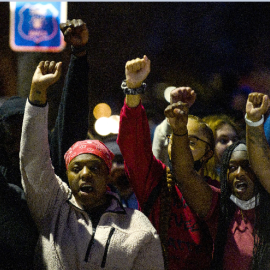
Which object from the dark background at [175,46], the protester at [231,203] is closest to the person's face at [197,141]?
the protester at [231,203]

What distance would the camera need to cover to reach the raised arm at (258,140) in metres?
2.09

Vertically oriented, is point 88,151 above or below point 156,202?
above

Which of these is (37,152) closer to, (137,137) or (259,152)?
(137,137)

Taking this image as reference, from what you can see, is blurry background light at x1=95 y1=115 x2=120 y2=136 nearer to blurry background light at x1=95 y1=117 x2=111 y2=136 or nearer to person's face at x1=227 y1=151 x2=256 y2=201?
blurry background light at x1=95 y1=117 x2=111 y2=136

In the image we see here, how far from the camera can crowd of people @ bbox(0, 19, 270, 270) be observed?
184 cm

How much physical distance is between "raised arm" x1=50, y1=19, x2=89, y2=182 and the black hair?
0.86 meters

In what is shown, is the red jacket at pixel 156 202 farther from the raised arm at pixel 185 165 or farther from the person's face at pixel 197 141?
the person's face at pixel 197 141

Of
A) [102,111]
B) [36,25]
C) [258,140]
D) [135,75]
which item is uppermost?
[135,75]

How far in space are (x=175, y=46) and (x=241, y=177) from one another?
4706 mm

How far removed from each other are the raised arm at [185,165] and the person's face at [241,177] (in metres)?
0.15

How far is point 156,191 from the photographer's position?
7.09ft

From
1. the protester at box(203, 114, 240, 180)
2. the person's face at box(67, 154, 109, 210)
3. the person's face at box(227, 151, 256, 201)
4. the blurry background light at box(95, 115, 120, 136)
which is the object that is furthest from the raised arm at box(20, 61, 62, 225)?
the blurry background light at box(95, 115, 120, 136)

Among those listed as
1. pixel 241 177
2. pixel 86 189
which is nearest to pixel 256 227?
pixel 241 177

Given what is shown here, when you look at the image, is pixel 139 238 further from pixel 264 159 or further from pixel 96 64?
pixel 96 64
